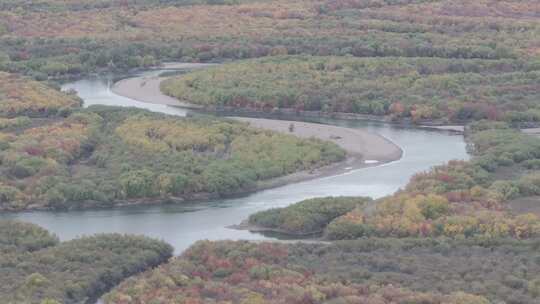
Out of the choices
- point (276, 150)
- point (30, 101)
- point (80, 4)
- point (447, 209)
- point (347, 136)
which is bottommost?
point (80, 4)

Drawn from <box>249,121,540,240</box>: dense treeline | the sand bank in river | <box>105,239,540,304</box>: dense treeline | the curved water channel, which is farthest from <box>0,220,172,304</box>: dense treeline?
the sand bank in river

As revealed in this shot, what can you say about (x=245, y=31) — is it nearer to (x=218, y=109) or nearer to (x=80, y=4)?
(x=80, y=4)

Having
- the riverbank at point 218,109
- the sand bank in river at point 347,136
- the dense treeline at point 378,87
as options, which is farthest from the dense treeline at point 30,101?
the dense treeline at point 378,87

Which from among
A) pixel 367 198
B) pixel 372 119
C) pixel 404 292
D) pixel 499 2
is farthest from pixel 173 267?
pixel 499 2

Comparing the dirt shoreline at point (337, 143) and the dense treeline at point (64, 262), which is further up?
the dense treeline at point (64, 262)

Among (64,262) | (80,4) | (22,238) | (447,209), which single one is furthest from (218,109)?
(80,4)

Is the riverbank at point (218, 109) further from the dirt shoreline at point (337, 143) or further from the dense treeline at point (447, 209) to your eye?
the dense treeline at point (447, 209)
